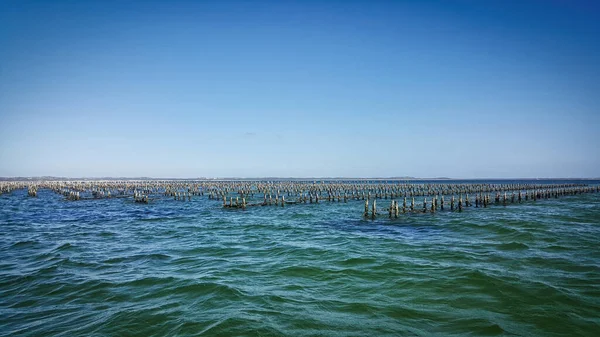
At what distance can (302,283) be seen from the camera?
11578 mm

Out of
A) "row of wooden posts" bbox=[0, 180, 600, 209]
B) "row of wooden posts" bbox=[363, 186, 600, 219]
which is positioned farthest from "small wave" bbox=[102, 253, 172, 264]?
"row of wooden posts" bbox=[0, 180, 600, 209]

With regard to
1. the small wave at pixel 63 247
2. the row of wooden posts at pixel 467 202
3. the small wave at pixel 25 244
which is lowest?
the small wave at pixel 25 244

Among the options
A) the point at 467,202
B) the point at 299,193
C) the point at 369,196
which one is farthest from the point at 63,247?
the point at 299,193

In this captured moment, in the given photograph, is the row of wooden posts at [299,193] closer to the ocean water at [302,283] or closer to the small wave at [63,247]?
the ocean water at [302,283]

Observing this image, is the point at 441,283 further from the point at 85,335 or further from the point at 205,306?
the point at 85,335

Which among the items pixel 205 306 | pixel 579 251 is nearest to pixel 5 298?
pixel 205 306

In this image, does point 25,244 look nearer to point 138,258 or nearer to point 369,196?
point 138,258

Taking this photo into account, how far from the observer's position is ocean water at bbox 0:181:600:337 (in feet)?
26.7

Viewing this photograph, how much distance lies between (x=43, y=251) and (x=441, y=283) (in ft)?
62.4

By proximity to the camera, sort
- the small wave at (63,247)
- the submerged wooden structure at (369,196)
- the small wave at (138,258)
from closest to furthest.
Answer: the small wave at (138,258), the small wave at (63,247), the submerged wooden structure at (369,196)

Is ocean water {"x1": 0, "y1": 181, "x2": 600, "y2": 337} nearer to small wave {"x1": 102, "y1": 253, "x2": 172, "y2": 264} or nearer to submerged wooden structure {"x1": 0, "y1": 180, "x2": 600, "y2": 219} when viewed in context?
small wave {"x1": 102, "y1": 253, "x2": 172, "y2": 264}

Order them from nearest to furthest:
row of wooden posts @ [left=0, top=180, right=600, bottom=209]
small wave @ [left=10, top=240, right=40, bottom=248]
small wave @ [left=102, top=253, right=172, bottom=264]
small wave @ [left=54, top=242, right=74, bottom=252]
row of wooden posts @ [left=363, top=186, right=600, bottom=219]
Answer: small wave @ [left=102, top=253, right=172, bottom=264], small wave @ [left=54, top=242, right=74, bottom=252], small wave @ [left=10, top=240, right=40, bottom=248], row of wooden posts @ [left=363, top=186, right=600, bottom=219], row of wooden posts @ [left=0, top=180, right=600, bottom=209]

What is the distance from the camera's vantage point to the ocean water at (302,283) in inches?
320

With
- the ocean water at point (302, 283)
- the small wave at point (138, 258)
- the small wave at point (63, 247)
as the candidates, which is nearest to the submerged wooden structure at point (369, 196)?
the ocean water at point (302, 283)
